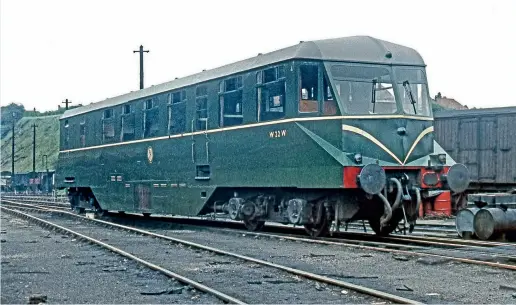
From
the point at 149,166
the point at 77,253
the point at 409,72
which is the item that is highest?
the point at 409,72

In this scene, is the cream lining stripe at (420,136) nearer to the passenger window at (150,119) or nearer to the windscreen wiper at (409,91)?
the windscreen wiper at (409,91)

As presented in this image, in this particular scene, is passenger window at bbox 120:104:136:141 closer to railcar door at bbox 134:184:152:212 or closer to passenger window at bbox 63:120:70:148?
railcar door at bbox 134:184:152:212

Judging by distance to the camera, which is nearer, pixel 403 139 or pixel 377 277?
pixel 377 277

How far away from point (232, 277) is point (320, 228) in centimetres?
537

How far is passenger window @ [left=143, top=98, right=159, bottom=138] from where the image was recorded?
2048cm

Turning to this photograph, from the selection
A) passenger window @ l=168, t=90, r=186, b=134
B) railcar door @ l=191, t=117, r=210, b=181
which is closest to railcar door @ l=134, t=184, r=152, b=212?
passenger window @ l=168, t=90, r=186, b=134

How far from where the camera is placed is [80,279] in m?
10.1

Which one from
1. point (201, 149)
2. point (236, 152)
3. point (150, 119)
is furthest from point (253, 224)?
point (150, 119)

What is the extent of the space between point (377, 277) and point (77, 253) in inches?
237

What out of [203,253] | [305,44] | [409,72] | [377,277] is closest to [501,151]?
[409,72]

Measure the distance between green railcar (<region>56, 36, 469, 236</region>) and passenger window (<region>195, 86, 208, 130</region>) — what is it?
0.05m

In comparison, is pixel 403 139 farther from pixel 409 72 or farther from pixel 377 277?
pixel 377 277

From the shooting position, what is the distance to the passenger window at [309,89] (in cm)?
1445

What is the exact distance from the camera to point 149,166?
21.0 meters
